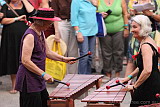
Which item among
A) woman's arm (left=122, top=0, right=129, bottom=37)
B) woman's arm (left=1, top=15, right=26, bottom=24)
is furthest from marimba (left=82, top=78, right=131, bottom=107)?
woman's arm (left=122, top=0, right=129, bottom=37)

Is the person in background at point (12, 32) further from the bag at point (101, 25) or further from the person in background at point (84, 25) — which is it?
the bag at point (101, 25)

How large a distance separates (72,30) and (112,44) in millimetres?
920

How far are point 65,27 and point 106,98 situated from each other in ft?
12.3

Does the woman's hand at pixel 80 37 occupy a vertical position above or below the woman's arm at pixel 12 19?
below

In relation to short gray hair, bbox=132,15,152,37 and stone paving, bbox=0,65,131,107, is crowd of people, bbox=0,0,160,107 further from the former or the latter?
stone paving, bbox=0,65,131,107

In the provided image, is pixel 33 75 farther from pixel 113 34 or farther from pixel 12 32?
pixel 113 34

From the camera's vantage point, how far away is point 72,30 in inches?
362

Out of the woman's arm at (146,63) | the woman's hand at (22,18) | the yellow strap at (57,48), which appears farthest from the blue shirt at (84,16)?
the woman's arm at (146,63)

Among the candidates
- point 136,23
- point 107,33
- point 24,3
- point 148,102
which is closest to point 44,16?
point 136,23

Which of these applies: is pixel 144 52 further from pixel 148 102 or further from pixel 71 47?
pixel 71 47

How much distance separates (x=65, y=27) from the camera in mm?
9266

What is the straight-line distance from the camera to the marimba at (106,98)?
5.60 metres

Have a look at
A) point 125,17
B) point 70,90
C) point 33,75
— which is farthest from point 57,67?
point 33,75

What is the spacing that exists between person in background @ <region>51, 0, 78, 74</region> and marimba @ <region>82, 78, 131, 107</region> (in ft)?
10.1
